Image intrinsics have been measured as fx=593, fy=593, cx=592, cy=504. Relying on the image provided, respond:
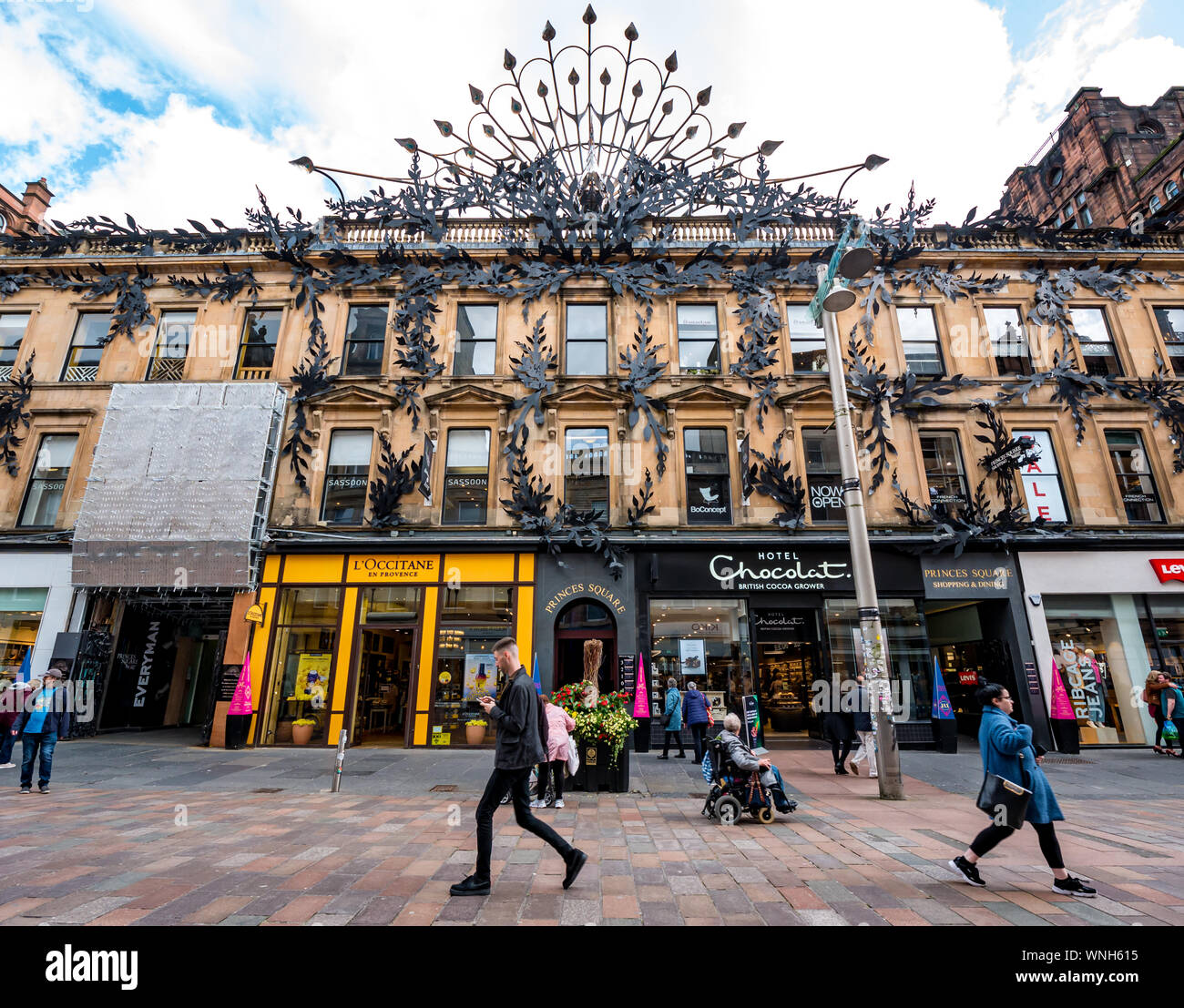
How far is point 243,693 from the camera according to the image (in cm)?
1401

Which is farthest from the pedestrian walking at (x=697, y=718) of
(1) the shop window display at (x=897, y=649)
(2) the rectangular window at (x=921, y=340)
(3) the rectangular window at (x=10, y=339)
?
(3) the rectangular window at (x=10, y=339)

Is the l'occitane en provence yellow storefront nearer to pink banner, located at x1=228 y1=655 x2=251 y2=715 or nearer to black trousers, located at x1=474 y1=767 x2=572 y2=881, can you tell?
pink banner, located at x1=228 y1=655 x2=251 y2=715

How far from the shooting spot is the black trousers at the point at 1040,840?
182 inches

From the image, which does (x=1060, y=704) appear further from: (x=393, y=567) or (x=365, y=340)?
(x=365, y=340)

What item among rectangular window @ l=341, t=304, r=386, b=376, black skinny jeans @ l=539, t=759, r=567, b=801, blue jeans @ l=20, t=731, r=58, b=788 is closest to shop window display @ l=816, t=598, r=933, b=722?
black skinny jeans @ l=539, t=759, r=567, b=801

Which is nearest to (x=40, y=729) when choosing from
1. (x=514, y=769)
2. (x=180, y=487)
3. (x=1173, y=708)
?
(x=180, y=487)

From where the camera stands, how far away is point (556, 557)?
14.9m

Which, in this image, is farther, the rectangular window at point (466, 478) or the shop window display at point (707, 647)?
the rectangular window at point (466, 478)

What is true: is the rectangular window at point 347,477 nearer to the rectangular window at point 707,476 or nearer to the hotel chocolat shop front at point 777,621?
the hotel chocolat shop front at point 777,621

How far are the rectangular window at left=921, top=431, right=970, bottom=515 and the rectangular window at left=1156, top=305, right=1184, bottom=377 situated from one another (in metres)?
6.97

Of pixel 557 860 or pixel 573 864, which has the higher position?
pixel 573 864

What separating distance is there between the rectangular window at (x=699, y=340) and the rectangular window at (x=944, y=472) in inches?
241

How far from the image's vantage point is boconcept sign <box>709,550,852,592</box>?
48.6 ft

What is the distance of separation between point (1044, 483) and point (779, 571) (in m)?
7.69
